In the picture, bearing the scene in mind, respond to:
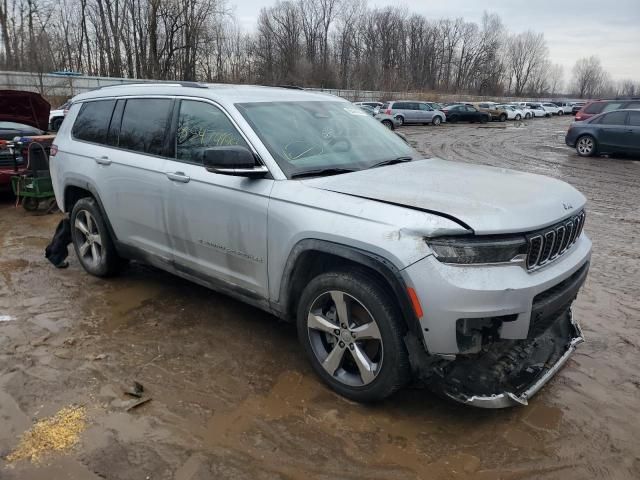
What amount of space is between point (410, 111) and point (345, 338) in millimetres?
32152

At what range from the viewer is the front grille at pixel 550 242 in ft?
9.08

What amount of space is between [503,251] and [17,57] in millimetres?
41934

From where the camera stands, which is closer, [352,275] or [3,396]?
[352,275]

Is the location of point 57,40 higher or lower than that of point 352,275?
higher

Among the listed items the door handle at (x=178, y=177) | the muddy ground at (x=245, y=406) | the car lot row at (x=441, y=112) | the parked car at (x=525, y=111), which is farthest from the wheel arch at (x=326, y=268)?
the parked car at (x=525, y=111)

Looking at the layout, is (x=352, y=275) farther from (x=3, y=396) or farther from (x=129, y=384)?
(x=3, y=396)

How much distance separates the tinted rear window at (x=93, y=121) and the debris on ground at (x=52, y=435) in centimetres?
273

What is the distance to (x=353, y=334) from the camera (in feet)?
9.97

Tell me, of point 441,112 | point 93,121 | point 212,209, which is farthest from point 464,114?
point 212,209

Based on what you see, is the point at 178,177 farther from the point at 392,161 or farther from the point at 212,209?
the point at 392,161

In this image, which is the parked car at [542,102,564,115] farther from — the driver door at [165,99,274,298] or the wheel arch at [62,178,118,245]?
the driver door at [165,99,274,298]

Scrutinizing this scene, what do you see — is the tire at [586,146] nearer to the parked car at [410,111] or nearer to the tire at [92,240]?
the tire at [92,240]

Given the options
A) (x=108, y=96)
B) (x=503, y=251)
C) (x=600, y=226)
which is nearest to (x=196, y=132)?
(x=108, y=96)

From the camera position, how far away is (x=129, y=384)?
337 centimetres
